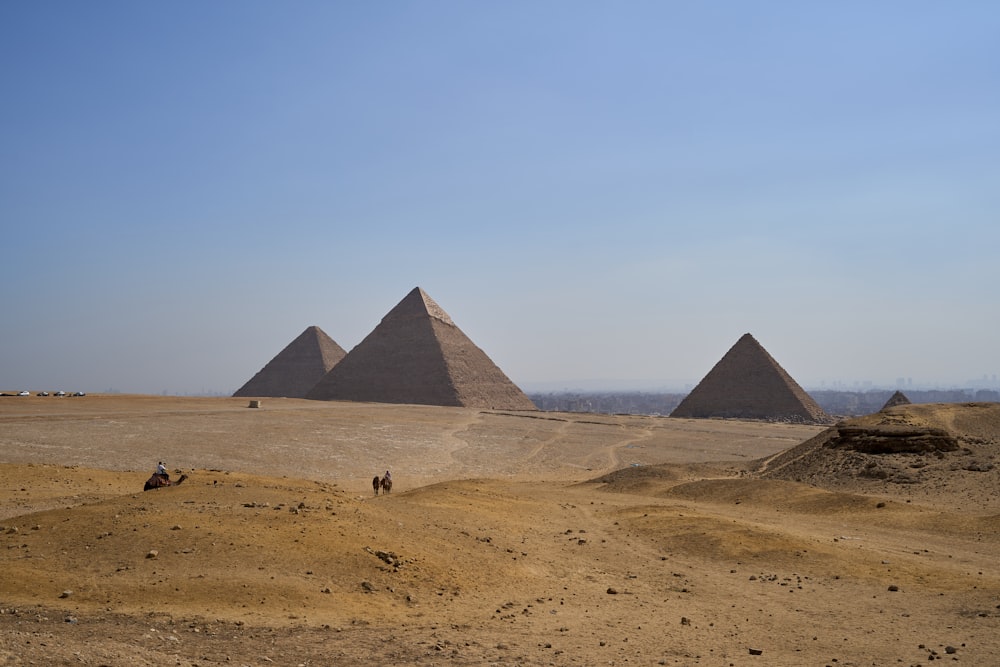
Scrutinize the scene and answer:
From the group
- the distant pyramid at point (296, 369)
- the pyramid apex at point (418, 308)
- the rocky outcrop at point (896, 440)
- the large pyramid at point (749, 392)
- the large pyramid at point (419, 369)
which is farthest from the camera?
the distant pyramid at point (296, 369)

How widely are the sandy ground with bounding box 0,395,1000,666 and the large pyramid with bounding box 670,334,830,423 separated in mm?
41112

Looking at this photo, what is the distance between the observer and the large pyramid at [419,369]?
208 ft

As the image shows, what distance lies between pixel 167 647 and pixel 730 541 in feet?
25.5

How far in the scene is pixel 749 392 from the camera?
190ft

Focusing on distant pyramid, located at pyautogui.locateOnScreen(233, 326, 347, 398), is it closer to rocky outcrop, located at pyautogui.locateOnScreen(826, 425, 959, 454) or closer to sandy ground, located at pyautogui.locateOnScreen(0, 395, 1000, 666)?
sandy ground, located at pyautogui.locateOnScreen(0, 395, 1000, 666)

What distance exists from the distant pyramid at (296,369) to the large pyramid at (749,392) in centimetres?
3966

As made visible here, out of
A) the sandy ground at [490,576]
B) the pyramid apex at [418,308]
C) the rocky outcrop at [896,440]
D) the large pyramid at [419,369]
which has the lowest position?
the sandy ground at [490,576]

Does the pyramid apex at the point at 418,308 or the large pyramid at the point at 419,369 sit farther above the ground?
the pyramid apex at the point at 418,308

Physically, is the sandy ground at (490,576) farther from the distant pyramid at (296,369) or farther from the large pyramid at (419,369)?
the distant pyramid at (296,369)

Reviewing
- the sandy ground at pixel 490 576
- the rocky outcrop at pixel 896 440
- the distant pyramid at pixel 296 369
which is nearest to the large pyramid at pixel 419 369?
the distant pyramid at pixel 296 369

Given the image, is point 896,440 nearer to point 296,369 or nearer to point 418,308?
point 418,308

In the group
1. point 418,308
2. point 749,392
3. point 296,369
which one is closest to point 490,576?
point 749,392

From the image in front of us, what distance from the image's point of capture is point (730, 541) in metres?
10.7

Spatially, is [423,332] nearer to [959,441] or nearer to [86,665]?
[959,441]
